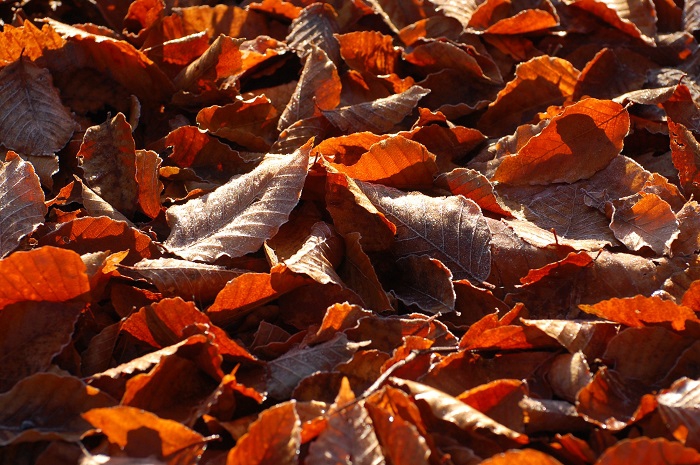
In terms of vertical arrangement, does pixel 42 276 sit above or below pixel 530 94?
above

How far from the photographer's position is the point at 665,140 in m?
1.78

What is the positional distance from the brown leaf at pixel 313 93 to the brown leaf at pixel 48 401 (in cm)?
81

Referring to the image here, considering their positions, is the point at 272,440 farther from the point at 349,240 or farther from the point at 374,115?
the point at 374,115

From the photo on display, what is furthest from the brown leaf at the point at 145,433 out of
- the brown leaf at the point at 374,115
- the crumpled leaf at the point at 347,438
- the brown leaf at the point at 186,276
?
the brown leaf at the point at 374,115

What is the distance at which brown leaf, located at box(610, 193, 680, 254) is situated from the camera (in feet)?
4.59

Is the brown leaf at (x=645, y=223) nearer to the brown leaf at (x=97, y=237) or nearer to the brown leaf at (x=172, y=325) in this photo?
the brown leaf at (x=172, y=325)

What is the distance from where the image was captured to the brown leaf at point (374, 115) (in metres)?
1.71

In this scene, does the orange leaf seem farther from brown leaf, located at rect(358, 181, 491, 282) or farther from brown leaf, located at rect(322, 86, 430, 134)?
brown leaf, located at rect(322, 86, 430, 134)

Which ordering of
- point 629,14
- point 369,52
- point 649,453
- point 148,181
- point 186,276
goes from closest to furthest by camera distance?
point 649,453 → point 186,276 → point 148,181 → point 369,52 → point 629,14

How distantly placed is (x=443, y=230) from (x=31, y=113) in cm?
87

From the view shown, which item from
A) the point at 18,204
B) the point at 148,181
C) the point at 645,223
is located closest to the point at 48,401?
the point at 18,204

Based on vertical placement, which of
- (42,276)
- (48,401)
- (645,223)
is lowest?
(645,223)

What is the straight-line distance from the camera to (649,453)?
0.97 meters

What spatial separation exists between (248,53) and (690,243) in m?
1.05
